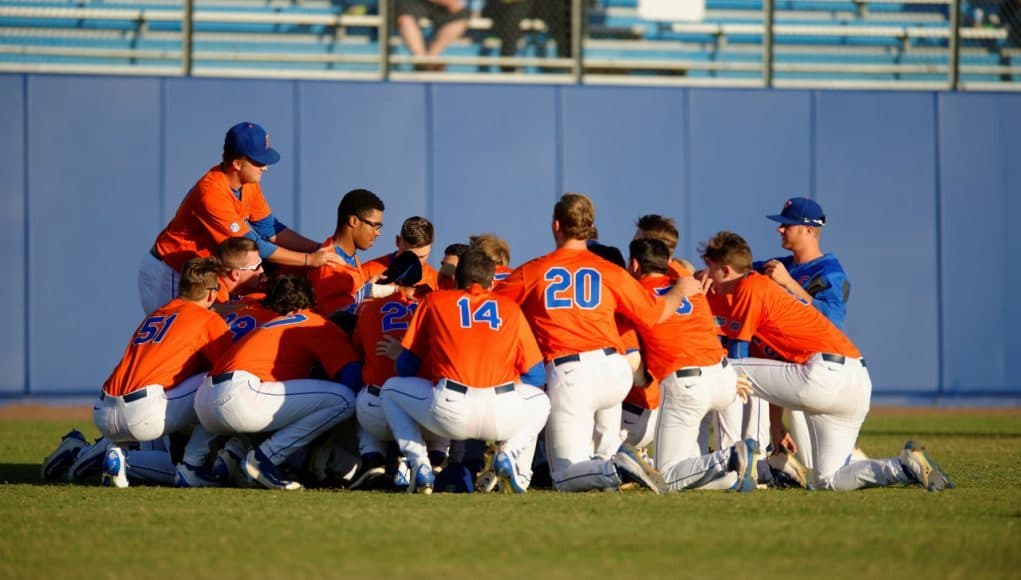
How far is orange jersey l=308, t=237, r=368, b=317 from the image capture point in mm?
9117

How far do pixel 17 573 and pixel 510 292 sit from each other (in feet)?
11.7

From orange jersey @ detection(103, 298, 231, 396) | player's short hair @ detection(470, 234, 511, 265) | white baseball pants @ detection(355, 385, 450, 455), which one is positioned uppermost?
player's short hair @ detection(470, 234, 511, 265)

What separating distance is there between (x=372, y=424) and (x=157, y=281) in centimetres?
234

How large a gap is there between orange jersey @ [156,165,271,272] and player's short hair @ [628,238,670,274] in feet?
9.08

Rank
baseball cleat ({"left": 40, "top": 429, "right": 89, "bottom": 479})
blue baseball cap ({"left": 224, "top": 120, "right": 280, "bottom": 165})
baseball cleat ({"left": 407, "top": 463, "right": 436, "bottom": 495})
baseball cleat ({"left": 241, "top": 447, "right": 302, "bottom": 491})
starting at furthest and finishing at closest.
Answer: blue baseball cap ({"left": 224, "top": 120, "right": 280, "bottom": 165}) → baseball cleat ({"left": 40, "top": 429, "right": 89, "bottom": 479}) → baseball cleat ({"left": 241, "top": 447, "right": 302, "bottom": 491}) → baseball cleat ({"left": 407, "top": 463, "right": 436, "bottom": 495})

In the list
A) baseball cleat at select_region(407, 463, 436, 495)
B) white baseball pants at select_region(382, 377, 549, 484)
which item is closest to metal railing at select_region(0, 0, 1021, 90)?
white baseball pants at select_region(382, 377, 549, 484)

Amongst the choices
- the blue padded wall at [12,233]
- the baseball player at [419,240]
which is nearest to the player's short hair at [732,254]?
the baseball player at [419,240]

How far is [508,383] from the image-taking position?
24.0 feet

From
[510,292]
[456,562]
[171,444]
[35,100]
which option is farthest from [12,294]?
[456,562]

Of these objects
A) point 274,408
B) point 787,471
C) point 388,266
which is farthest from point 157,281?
point 787,471

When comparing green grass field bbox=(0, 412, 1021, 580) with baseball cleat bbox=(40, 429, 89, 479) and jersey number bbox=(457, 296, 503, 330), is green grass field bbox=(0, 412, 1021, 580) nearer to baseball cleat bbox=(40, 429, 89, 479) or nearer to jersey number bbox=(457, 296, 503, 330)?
baseball cleat bbox=(40, 429, 89, 479)

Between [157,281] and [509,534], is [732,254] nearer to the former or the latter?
[509,534]

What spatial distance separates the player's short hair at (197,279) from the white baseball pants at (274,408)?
0.71 m

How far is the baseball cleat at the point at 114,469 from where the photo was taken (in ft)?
25.2
